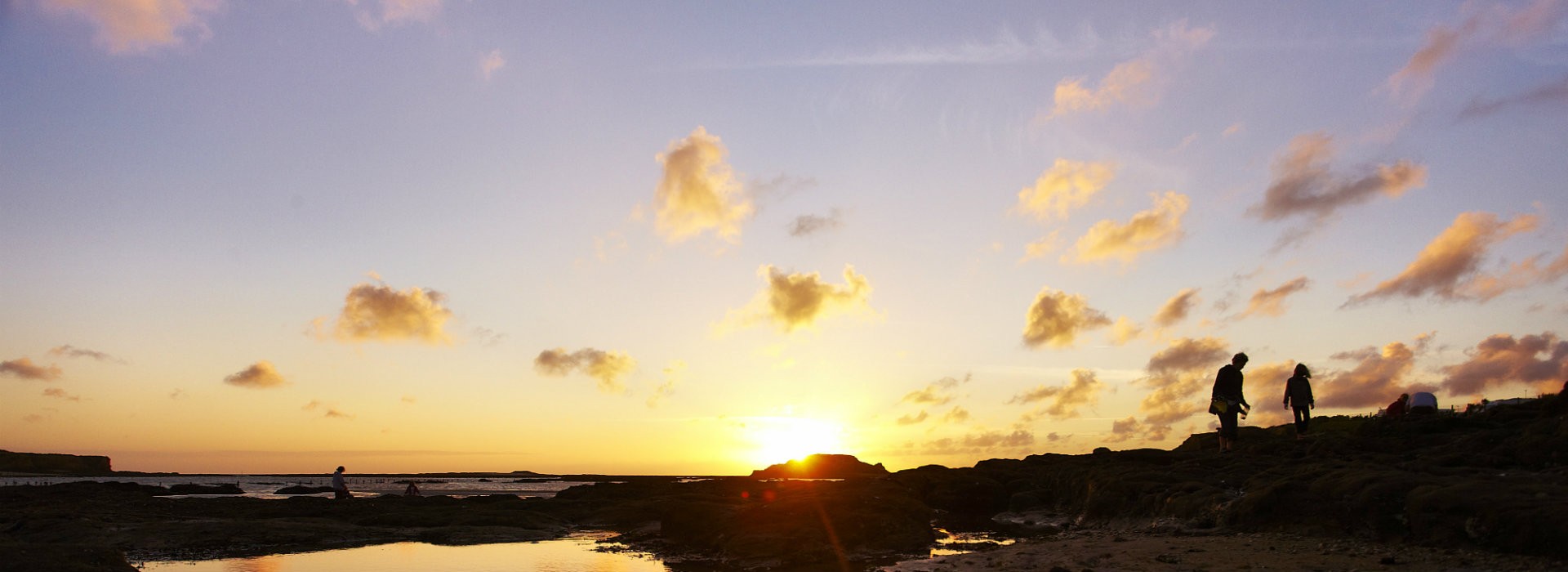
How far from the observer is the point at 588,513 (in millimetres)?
42781

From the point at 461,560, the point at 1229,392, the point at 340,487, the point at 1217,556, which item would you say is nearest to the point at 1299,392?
the point at 1229,392

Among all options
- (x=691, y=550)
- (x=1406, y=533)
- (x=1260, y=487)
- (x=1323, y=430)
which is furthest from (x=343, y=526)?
(x=1323, y=430)

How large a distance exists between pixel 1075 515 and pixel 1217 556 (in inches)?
606

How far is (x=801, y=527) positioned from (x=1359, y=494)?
13442 mm

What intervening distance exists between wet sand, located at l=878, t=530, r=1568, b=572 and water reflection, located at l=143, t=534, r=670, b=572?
8.69m

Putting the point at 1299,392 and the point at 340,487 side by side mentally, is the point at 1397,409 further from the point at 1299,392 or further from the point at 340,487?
the point at 340,487

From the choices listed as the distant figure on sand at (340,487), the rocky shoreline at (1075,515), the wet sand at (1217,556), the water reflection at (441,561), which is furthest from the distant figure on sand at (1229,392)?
the distant figure on sand at (340,487)

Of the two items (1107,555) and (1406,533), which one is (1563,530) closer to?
(1406,533)

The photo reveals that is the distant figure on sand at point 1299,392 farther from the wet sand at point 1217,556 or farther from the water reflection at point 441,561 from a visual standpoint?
the water reflection at point 441,561

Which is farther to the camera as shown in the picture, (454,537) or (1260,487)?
(454,537)

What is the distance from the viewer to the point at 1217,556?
15688 mm

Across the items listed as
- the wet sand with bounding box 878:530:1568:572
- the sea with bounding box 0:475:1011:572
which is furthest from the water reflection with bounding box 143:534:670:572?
the wet sand with bounding box 878:530:1568:572

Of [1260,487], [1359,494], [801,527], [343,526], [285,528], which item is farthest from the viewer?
[343,526]

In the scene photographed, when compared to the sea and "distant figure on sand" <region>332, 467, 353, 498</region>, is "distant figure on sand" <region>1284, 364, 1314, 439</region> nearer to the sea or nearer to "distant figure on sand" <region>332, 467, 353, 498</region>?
the sea
